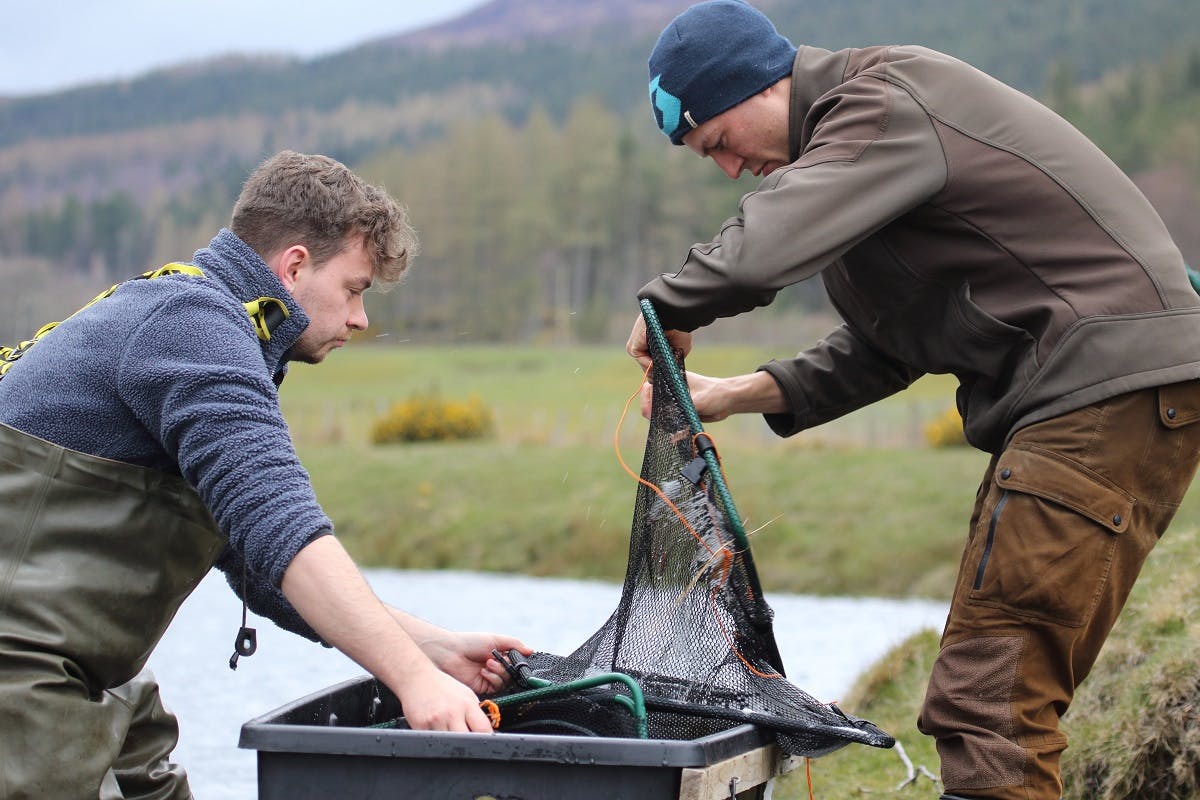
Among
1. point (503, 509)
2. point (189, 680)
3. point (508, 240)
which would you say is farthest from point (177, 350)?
point (508, 240)

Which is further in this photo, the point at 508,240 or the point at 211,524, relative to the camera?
the point at 508,240

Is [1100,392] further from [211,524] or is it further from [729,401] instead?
[211,524]

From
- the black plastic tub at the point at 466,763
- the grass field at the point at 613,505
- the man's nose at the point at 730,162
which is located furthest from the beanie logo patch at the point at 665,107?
the grass field at the point at 613,505

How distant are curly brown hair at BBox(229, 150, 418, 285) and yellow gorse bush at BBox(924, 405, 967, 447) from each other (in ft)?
60.0

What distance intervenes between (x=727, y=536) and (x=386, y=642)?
0.95m

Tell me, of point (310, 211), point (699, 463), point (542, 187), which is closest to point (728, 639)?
point (699, 463)

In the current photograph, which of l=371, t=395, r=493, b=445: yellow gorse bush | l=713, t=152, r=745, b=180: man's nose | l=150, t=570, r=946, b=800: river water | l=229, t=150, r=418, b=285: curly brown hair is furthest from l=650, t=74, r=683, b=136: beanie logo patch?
l=371, t=395, r=493, b=445: yellow gorse bush

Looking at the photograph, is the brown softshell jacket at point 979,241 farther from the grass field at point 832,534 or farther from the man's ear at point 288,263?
the grass field at point 832,534

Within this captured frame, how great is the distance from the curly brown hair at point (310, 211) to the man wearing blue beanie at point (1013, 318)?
745 millimetres

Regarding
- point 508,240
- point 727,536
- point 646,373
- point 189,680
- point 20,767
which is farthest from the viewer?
point 508,240

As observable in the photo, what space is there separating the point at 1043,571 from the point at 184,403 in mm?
1928

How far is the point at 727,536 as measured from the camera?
132 inches

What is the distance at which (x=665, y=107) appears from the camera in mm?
3562

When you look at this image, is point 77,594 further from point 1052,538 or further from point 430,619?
point 430,619
